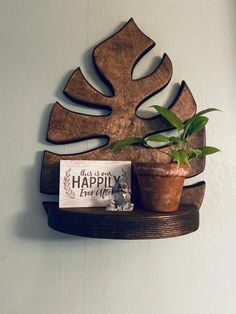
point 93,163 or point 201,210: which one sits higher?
point 93,163

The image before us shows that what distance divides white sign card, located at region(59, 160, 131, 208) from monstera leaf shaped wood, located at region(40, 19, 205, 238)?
1.9 inches

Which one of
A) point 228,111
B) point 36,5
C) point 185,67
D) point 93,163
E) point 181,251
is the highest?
point 36,5

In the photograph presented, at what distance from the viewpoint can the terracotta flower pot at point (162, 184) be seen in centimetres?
52

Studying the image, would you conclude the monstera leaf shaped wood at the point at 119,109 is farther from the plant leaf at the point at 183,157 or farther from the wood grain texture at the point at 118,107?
the plant leaf at the point at 183,157

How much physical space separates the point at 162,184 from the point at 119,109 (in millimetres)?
215

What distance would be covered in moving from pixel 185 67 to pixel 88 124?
287mm

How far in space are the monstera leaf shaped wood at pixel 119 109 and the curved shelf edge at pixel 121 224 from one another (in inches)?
4.9

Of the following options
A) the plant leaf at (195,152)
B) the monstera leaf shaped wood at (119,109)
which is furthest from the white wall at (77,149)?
the plant leaf at (195,152)

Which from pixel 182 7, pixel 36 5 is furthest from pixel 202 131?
pixel 36 5

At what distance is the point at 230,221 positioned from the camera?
672 mm

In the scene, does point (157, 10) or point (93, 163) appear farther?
point (157, 10)

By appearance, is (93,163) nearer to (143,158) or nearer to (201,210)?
(143,158)


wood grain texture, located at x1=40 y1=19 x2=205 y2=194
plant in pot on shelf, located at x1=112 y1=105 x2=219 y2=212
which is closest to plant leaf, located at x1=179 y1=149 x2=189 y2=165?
plant in pot on shelf, located at x1=112 y1=105 x2=219 y2=212

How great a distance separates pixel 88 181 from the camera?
1.84 ft
